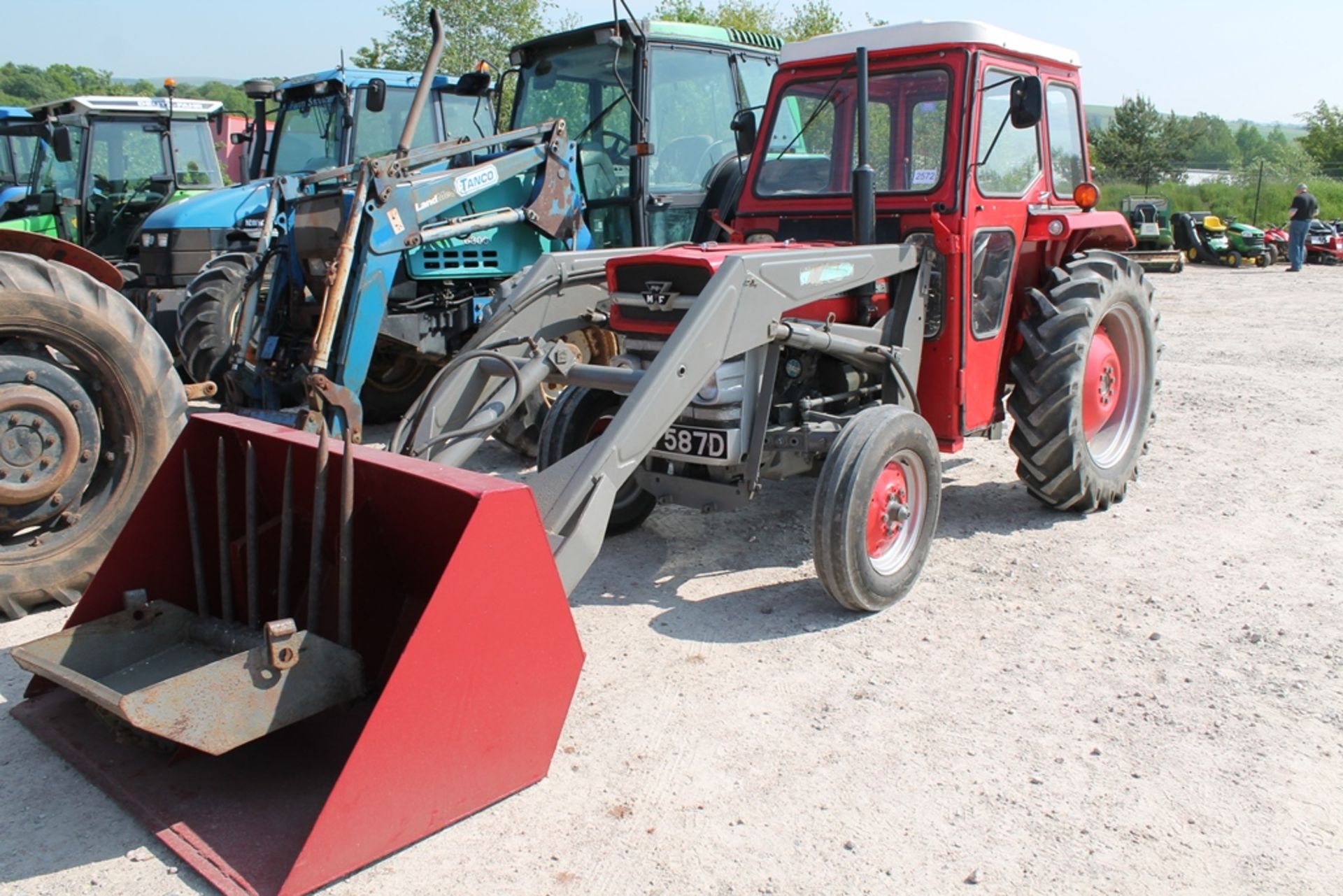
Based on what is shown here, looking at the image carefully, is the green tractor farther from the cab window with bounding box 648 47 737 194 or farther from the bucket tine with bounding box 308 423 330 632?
the bucket tine with bounding box 308 423 330 632

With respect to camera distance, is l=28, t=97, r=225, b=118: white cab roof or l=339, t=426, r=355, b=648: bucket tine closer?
l=339, t=426, r=355, b=648: bucket tine

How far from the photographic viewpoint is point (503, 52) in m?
26.4

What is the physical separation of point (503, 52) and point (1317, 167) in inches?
1144

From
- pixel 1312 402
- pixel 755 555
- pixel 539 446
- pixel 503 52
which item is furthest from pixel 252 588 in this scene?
pixel 503 52

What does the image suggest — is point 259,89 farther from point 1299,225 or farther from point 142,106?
point 1299,225

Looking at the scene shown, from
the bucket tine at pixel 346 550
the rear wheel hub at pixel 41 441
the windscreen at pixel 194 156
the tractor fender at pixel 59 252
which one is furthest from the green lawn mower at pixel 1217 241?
the bucket tine at pixel 346 550

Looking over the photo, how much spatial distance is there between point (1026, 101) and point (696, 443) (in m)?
2.02

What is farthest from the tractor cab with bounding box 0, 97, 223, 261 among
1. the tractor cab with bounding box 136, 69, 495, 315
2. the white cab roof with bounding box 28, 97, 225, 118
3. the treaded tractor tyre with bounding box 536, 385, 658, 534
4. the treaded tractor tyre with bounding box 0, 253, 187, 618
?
the treaded tractor tyre with bounding box 536, 385, 658, 534

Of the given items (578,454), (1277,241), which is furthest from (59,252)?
(1277,241)

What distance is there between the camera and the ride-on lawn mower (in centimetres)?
284

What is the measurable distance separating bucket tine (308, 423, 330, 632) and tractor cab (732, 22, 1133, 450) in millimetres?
2678

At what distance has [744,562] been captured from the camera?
201 inches

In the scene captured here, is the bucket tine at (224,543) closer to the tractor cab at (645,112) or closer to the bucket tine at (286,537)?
the bucket tine at (286,537)

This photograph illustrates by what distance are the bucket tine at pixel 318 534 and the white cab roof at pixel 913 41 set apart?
10.1 feet
